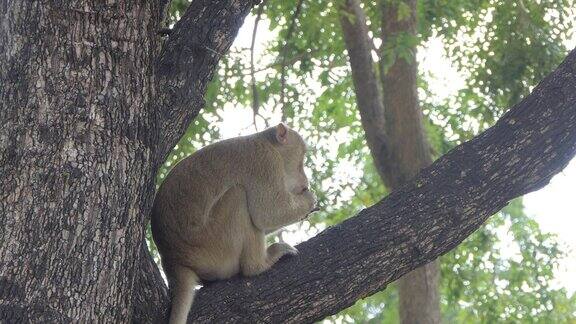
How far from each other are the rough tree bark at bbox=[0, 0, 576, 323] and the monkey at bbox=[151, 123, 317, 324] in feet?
0.59

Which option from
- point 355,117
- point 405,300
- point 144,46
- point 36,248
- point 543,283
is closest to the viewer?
point 36,248

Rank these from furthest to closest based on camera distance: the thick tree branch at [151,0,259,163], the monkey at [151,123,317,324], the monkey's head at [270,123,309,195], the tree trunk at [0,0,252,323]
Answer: the monkey's head at [270,123,309,195], the monkey at [151,123,317,324], the thick tree branch at [151,0,259,163], the tree trunk at [0,0,252,323]

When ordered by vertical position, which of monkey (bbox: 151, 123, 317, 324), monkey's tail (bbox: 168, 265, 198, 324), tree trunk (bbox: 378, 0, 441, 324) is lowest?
monkey's tail (bbox: 168, 265, 198, 324)

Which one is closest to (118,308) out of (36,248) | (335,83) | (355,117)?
(36,248)

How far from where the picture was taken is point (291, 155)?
565 centimetres

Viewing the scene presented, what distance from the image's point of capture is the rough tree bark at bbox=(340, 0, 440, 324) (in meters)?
9.18

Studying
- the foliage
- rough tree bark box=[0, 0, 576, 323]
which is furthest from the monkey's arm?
the foliage

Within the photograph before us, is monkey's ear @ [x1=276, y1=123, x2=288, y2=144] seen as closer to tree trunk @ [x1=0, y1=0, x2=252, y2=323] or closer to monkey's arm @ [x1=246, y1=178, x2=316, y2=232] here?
monkey's arm @ [x1=246, y1=178, x2=316, y2=232]

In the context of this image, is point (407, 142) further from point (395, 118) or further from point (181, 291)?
point (181, 291)

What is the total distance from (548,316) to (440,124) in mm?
2206

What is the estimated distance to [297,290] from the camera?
454cm

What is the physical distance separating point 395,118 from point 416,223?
16.3 ft

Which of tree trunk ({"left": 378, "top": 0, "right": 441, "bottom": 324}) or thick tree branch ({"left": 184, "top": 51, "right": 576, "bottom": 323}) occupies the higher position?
tree trunk ({"left": 378, "top": 0, "right": 441, "bottom": 324})

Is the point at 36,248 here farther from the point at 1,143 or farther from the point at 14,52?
the point at 14,52
